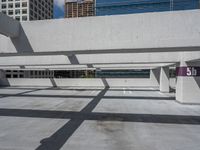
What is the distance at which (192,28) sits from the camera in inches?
304

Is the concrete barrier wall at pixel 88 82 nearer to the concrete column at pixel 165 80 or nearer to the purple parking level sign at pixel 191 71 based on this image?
the concrete column at pixel 165 80

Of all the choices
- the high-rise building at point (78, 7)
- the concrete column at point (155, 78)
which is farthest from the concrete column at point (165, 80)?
the high-rise building at point (78, 7)

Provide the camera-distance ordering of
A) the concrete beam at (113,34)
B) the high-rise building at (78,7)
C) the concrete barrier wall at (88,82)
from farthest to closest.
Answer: the high-rise building at (78,7), the concrete barrier wall at (88,82), the concrete beam at (113,34)

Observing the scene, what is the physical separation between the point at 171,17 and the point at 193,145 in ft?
16.9

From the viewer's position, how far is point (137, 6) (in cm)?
6178

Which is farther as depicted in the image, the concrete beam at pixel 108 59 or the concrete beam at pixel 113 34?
the concrete beam at pixel 108 59

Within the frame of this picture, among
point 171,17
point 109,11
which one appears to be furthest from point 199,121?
point 109,11

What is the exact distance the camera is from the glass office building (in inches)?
2287

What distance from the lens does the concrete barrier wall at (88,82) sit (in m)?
28.5

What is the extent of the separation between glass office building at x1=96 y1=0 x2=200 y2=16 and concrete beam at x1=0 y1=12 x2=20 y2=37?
2152 inches

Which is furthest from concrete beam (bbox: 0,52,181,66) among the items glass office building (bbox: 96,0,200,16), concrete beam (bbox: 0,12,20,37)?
glass office building (bbox: 96,0,200,16)

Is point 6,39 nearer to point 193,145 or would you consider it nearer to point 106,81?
point 193,145

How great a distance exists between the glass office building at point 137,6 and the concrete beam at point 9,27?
54.7 meters

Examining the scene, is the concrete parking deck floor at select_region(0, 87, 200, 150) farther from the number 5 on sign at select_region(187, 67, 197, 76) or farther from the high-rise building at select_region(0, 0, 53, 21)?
the high-rise building at select_region(0, 0, 53, 21)
